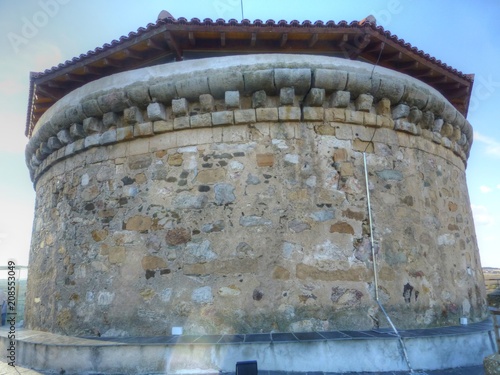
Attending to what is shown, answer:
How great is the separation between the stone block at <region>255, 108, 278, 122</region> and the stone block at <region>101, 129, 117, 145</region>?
2169mm

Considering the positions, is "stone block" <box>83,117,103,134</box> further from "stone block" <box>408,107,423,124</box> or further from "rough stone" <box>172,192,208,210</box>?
"stone block" <box>408,107,423,124</box>

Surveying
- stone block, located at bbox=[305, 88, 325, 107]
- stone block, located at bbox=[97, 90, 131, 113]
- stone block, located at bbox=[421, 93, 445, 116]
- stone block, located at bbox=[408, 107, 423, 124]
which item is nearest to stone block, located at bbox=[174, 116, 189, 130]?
stone block, located at bbox=[97, 90, 131, 113]

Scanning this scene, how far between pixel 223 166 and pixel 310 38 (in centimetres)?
227

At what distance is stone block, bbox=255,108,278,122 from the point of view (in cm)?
518

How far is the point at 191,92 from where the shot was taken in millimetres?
5234

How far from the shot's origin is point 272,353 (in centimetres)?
390

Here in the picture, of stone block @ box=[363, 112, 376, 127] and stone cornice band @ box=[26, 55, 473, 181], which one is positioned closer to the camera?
stone cornice band @ box=[26, 55, 473, 181]

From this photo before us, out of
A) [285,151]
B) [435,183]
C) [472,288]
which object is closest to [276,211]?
[285,151]

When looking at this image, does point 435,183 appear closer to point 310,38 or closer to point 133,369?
point 310,38

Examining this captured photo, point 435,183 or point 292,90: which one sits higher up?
point 292,90

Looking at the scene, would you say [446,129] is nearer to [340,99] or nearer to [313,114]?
[340,99]

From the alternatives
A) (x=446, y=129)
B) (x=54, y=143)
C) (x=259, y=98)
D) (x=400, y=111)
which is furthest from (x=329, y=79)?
(x=54, y=143)

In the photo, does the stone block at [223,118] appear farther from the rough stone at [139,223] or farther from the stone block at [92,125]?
the stone block at [92,125]

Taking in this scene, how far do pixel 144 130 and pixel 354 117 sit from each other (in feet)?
9.86
